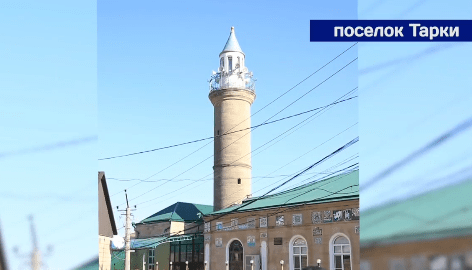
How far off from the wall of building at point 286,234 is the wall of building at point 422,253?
20.6 metres

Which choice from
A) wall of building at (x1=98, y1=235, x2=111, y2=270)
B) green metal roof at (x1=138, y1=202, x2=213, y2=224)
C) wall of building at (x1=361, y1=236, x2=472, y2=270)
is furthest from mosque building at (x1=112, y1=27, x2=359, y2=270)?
wall of building at (x1=361, y1=236, x2=472, y2=270)

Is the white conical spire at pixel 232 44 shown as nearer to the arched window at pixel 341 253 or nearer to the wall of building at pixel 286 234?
the wall of building at pixel 286 234

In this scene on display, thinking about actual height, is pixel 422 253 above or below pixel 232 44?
below

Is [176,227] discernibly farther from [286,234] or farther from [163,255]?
[286,234]

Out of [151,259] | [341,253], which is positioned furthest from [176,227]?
[341,253]

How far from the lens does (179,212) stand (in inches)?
1638

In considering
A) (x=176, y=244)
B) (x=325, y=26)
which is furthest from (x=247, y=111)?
(x=325, y=26)

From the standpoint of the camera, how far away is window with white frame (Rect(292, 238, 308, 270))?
90.1 feet

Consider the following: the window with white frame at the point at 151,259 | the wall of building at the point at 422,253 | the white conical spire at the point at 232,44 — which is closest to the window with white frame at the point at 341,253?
the window with white frame at the point at 151,259

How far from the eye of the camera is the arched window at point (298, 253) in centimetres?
2747

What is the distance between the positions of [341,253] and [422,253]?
844 inches

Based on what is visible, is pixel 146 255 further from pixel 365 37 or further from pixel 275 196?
pixel 365 37

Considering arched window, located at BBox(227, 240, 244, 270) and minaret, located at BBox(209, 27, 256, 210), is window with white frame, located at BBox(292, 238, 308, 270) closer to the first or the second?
arched window, located at BBox(227, 240, 244, 270)

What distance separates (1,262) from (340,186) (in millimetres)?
24974
